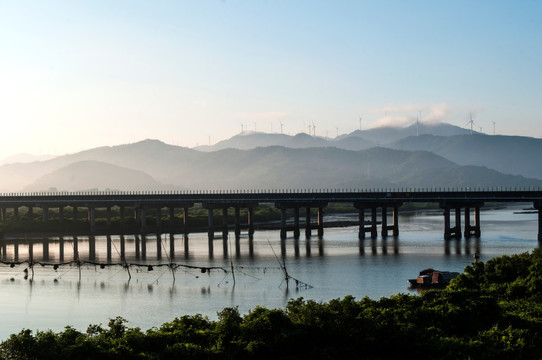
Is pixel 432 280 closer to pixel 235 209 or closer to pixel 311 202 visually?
pixel 311 202

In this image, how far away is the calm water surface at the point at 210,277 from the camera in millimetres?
63312

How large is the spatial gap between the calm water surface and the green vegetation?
15948mm

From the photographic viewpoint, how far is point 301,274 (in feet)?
271

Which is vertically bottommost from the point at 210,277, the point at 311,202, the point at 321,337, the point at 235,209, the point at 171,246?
the point at 210,277

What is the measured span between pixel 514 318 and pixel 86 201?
4749 inches

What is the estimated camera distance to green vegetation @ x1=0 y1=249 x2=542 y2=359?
38.2m

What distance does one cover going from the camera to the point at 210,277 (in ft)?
272

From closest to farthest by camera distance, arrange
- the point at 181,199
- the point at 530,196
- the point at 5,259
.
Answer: the point at 5,259 → the point at 530,196 → the point at 181,199

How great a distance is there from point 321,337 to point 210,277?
141 feet

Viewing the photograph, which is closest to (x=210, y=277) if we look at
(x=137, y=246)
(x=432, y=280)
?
(x=432, y=280)

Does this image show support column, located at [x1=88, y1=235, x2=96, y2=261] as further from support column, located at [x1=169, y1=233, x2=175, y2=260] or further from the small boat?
the small boat

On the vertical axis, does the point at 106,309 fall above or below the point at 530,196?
below

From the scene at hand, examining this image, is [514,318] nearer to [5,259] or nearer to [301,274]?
[301,274]

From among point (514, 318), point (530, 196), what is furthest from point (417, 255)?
point (514, 318)
